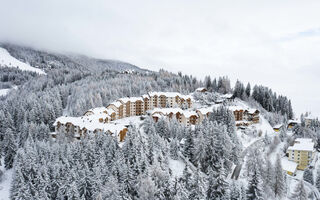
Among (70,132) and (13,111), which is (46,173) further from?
(13,111)

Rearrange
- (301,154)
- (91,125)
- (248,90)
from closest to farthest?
(91,125)
(301,154)
(248,90)

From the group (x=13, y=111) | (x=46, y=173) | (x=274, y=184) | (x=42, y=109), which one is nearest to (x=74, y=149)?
(x=46, y=173)

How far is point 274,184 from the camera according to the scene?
42469mm

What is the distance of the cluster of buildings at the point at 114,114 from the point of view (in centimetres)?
5663

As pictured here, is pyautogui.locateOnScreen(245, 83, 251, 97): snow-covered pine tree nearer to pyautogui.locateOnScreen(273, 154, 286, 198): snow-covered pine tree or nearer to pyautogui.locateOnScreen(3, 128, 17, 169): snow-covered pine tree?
pyautogui.locateOnScreen(273, 154, 286, 198): snow-covered pine tree

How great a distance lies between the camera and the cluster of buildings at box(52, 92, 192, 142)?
186ft

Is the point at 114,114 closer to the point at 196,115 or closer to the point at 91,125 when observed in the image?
the point at 91,125

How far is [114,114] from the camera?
259ft

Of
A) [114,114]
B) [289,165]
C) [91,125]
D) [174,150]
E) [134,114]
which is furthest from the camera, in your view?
[134,114]

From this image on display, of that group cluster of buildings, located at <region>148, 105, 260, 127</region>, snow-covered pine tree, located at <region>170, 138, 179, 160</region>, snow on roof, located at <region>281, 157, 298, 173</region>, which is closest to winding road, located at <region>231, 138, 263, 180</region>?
snow on roof, located at <region>281, 157, 298, 173</region>

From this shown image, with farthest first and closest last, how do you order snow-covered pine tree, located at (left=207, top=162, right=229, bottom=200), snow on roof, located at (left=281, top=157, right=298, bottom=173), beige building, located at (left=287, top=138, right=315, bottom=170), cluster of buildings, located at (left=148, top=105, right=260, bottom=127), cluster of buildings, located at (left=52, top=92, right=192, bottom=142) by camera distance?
cluster of buildings, located at (left=148, top=105, right=260, bottom=127) < beige building, located at (left=287, top=138, right=315, bottom=170) < cluster of buildings, located at (left=52, top=92, right=192, bottom=142) < snow on roof, located at (left=281, top=157, right=298, bottom=173) < snow-covered pine tree, located at (left=207, top=162, right=229, bottom=200)

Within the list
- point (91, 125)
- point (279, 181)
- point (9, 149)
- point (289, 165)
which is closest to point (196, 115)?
point (289, 165)

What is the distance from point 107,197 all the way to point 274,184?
32.5m

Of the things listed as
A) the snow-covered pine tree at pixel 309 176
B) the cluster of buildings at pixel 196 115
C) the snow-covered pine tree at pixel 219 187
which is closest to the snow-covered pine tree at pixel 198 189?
the snow-covered pine tree at pixel 219 187
